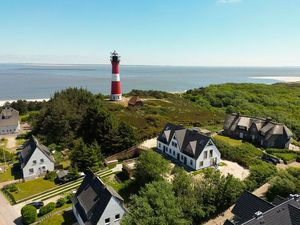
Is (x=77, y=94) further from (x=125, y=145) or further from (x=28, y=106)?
(x=28, y=106)

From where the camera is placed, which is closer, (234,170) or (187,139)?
(234,170)

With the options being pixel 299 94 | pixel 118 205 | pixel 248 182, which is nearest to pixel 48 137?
pixel 118 205

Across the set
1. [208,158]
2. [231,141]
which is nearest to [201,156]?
[208,158]

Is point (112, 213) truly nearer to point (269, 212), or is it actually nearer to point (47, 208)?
point (47, 208)

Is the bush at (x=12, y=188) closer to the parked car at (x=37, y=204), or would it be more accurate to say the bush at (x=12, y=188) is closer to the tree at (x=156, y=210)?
the parked car at (x=37, y=204)

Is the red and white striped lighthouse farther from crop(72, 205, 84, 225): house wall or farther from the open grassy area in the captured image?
crop(72, 205, 84, 225): house wall

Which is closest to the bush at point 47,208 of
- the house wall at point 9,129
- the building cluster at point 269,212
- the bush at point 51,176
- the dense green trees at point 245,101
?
the bush at point 51,176

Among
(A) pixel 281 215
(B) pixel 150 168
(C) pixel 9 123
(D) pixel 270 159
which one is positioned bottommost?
(C) pixel 9 123
